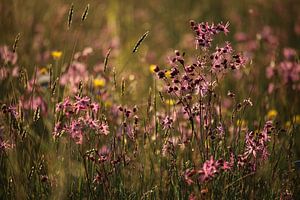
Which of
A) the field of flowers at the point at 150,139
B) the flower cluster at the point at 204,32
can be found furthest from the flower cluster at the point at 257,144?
the flower cluster at the point at 204,32

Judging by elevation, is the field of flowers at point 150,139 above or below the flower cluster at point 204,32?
below

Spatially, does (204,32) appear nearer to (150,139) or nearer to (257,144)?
(257,144)

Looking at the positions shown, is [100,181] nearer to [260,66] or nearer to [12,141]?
[12,141]

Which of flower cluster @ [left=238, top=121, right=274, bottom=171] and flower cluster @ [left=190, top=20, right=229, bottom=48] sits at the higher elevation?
flower cluster @ [left=190, top=20, right=229, bottom=48]

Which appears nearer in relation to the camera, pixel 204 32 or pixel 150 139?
pixel 204 32

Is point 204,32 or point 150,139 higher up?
point 204,32

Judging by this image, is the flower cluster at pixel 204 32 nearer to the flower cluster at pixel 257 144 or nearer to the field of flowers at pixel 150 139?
the field of flowers at pixel 150 139

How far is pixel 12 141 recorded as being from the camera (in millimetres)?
2662

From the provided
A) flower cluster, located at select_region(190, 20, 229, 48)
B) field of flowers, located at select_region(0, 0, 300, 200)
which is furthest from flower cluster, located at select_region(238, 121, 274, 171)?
flower cluster, located at select_region(190, 20, 229, 48)

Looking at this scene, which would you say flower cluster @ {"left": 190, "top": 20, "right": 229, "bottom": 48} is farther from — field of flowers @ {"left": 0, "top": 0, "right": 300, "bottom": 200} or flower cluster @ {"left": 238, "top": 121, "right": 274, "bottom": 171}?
flower cluster @ {"left": 238, "top": 121, "right": 274, "bottom": 171}

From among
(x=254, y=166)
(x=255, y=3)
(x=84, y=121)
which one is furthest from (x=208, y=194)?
(x=255, y=3)

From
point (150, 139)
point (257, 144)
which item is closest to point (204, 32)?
point (257, 144)

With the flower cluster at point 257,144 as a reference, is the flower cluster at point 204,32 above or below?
above

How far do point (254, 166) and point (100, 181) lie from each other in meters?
0.64
